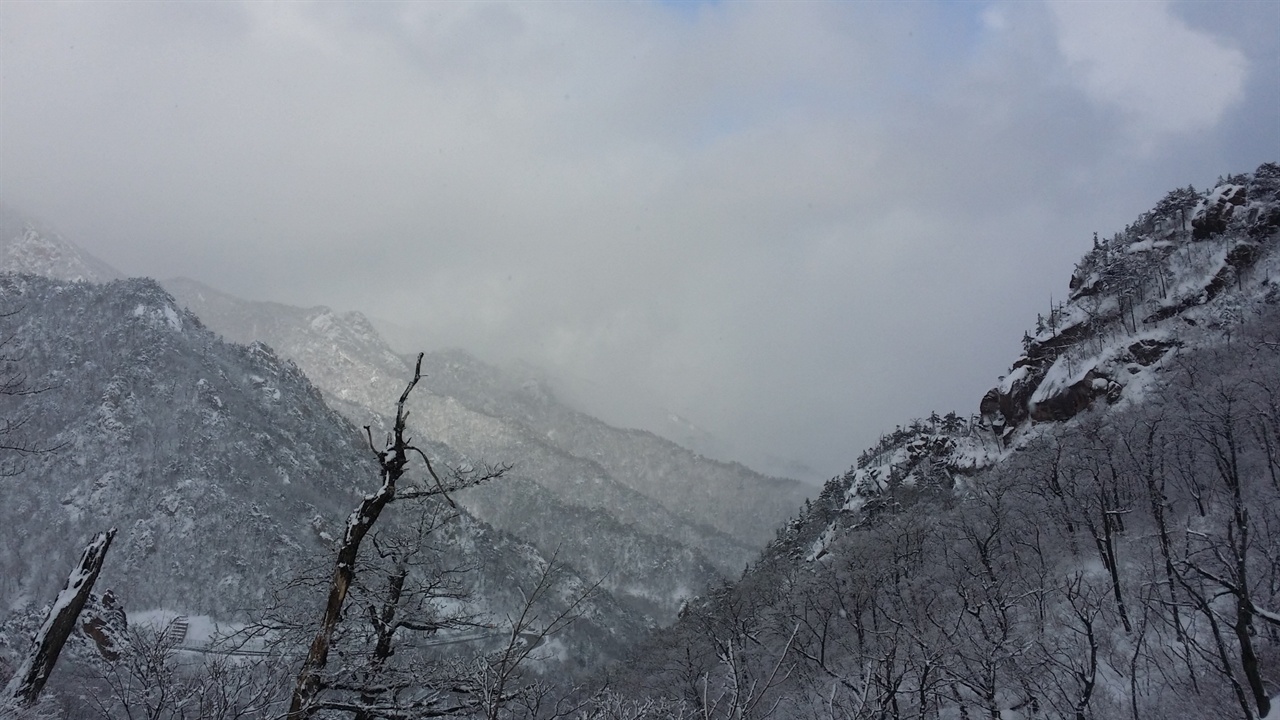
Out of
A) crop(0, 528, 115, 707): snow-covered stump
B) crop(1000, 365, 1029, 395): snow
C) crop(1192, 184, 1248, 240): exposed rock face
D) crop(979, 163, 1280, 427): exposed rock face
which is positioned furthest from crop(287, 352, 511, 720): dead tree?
crop(1192, 184, 1248, 240): exposed rock face

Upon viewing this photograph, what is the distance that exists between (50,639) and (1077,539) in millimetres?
53385

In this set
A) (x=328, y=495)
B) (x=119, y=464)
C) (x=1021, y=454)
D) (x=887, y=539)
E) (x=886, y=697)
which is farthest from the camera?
(x=328, y=495)

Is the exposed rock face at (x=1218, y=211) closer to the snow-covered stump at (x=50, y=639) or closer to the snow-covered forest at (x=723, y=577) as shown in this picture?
the snow-covered forest at (x=723, y=577)

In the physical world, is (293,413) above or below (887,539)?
above

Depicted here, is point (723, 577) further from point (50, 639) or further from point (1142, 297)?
point (50, 639)

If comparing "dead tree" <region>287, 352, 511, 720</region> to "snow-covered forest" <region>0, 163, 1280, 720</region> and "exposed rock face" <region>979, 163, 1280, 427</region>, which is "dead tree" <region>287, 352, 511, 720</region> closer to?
"snow-covered forest" <region>0, 163, 1280, 720</region>

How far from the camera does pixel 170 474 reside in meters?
119

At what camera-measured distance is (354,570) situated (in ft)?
21.4

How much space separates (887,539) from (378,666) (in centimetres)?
6105

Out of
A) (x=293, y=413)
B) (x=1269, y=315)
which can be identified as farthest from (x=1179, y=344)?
(x=293, y=413)

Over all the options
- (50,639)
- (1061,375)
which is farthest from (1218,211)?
(50,639)

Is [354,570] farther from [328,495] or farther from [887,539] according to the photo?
[328,495]

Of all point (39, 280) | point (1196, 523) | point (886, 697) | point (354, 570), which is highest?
point (39, 280)

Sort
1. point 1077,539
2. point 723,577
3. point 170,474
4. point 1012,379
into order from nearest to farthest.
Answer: point 1077,539
point 1012,379
point 723,577
point 170,474
